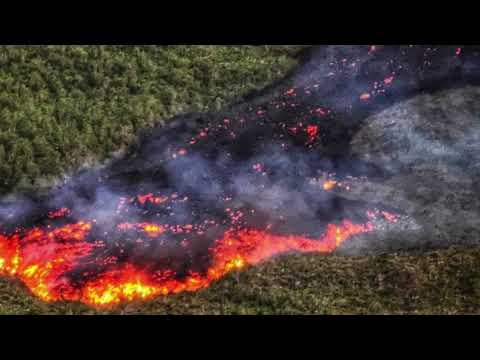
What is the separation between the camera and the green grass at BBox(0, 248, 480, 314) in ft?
47.1

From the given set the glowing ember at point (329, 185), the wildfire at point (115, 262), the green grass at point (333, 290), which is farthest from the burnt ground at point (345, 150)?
the green grass at point (333, 290)

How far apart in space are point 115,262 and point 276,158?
717 cm

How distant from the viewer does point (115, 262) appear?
16.1 m

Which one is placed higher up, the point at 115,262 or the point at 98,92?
the point at 98,92

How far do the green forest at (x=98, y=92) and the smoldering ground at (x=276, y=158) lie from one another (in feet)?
2.79

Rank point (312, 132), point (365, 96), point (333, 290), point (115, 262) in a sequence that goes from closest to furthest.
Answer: point (333, 290), point (115, 262), point (312, 132), point (365, 96)

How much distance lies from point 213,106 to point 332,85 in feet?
17.7

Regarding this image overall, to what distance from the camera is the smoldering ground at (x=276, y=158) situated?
1748 centimetres

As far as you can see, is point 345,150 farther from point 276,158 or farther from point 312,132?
point 276,158

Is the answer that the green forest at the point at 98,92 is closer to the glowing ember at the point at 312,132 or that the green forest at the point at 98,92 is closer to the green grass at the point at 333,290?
the glowing ember at the point at 312,132

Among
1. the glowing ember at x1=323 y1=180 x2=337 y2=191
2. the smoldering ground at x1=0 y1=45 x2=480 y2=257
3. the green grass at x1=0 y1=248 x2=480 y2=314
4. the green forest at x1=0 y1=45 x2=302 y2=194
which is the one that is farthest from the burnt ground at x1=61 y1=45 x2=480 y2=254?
the green forest at x1=0 y1=45 x2=302 y2=194

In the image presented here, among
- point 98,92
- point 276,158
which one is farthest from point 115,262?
point 98,92

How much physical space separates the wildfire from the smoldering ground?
18.1 inches

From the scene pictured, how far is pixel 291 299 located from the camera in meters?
14.5
